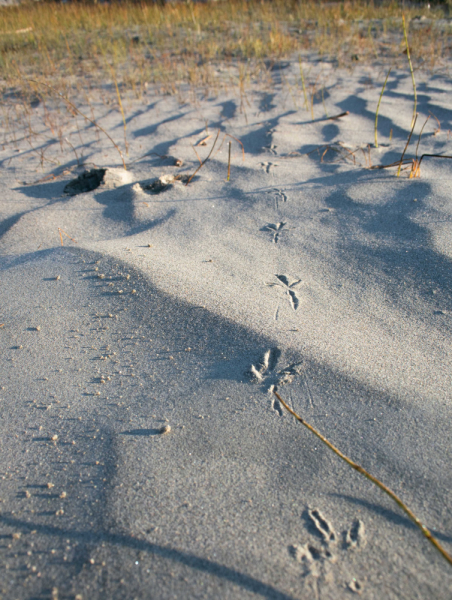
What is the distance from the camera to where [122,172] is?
2402mm

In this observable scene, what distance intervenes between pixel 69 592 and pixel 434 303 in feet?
4.28

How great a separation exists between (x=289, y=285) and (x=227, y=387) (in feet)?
1.80

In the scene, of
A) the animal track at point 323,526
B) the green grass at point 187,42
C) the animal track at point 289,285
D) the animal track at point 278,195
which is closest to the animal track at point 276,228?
the animal track at point 278,195

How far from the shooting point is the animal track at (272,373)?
43.5 inches

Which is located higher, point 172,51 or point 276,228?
point 172,51

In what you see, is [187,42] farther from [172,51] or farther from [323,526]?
[323,526]

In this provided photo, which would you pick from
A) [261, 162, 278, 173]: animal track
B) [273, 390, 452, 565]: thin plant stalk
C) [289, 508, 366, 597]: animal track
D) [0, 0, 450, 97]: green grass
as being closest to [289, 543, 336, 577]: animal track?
[289, 508, 366, 597]: animal track

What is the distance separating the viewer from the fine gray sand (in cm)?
76

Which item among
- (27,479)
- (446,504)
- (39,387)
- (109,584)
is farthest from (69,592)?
(446,504)

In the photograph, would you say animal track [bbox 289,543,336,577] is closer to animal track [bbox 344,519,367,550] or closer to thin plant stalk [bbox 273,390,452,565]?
animal track [bbox 344,519,367,550]

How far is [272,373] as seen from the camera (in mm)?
1135

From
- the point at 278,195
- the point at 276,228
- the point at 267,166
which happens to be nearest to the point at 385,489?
the point at 276,228

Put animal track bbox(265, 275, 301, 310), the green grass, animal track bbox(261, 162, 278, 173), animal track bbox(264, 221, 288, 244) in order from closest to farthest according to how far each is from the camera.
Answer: animal track bbox(265, 275, 301, 310) < animal track bbox(264, 221, 288, 244) < animal track bbox(261, 162, 278, 173) < the green grass

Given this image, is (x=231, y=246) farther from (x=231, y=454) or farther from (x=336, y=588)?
(x=336, y=588)
